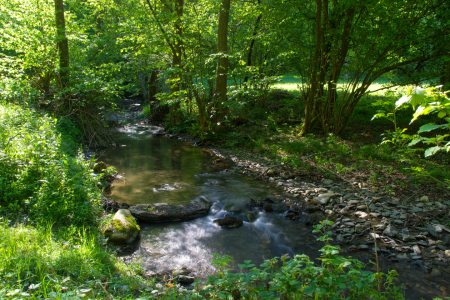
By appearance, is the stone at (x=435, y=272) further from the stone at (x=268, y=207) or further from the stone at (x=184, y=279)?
the stone at (x=184, y=279)

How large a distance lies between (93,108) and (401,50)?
11.4m

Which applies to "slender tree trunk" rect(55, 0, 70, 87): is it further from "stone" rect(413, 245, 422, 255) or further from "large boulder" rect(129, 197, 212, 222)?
"stone" rect(413, 245, 422, 255)

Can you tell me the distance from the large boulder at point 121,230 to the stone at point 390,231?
4517 mm

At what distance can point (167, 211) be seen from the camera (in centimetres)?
620

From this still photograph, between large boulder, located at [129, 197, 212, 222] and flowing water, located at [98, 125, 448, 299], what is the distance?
15 centimetres

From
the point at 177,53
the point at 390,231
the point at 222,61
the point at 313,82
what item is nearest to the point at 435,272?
the point at 390,231

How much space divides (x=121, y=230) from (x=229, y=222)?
2.11 metres

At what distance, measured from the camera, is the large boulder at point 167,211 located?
603cm

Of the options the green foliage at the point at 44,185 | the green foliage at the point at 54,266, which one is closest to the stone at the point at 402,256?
the green foliage at the point at 54,266

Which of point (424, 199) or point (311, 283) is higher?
point (311, 283)

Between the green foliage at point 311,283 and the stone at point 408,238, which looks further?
the stone at point 408,238

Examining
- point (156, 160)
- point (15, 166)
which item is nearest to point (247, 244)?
point (15, 166)

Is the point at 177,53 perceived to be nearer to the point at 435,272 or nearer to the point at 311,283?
the point at 435,272

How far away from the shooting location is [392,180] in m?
6.90
